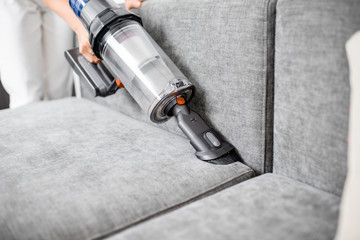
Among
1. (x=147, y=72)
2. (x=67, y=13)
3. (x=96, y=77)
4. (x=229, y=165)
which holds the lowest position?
(x=229, y=165)

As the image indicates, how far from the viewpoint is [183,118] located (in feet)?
2.98

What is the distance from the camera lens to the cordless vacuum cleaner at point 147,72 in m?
0.88

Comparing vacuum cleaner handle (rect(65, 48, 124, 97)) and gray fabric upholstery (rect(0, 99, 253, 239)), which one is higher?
vacuum cleaner handle (rect(65, 48, 124, 97))

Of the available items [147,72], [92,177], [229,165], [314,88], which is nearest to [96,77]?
[147,72]

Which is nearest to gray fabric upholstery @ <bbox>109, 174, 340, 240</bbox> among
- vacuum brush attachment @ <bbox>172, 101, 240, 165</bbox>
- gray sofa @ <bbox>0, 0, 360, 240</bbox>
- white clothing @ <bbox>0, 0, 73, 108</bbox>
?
gray sofa @ <bbox>0, 0, 360, 240</bbox>

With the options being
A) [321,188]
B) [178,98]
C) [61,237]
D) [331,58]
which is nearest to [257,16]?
[331,58]

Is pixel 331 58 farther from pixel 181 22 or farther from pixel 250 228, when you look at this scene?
pixel 181 22

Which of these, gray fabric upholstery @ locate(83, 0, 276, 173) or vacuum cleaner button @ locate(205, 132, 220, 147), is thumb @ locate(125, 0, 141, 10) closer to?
gray fabric upholstery @ locate(83, 0, 276, 173)

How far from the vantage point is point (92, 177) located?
79cm

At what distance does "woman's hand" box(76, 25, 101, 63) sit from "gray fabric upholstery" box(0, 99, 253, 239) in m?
0.27

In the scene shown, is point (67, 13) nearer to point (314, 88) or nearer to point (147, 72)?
point (147, 72)

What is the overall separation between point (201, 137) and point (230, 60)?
0.74ft

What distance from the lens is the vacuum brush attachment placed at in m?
0.86

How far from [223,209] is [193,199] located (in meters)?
0.12
